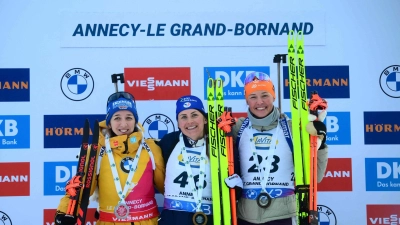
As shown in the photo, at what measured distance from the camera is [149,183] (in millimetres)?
4012

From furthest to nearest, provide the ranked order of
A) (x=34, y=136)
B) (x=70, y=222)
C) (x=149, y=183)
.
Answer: (x=34, y=136) → (x=149, y=183) → (x=70, y=222)

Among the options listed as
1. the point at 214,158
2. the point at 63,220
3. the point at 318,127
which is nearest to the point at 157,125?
the point at 214,158

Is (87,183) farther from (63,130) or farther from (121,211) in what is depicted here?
(63,130)

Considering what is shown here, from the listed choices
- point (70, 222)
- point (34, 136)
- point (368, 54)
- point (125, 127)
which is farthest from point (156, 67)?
point (368, 54)

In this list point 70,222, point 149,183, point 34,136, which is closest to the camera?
point 70,222

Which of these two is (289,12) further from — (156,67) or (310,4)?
(156,67)

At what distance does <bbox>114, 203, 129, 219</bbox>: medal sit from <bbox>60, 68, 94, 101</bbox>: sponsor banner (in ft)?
4.68

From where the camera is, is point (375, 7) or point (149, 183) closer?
point (149, 183)

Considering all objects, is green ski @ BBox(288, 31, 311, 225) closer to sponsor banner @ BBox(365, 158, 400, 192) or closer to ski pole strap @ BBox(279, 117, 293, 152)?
ski pole strap @ BBox(279, 117, 293, 152)

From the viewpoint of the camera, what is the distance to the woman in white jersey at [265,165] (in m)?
3.80

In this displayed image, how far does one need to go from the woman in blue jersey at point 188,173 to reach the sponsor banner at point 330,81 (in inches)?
51.6

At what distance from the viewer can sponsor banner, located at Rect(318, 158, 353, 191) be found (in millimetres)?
4961

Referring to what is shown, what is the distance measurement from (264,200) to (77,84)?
85.9 inches

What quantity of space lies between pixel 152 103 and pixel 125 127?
35.9 inches
